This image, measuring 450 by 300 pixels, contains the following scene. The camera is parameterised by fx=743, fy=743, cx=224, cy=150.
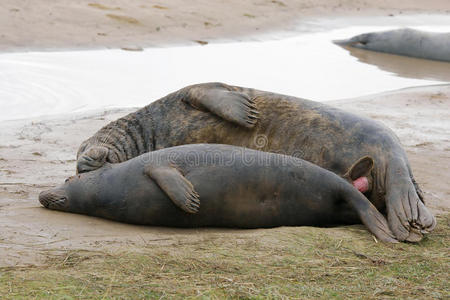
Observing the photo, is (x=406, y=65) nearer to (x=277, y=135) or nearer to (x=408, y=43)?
(x=408, y=43)

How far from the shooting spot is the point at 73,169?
665 cm

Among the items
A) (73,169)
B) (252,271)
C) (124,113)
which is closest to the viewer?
(252,271)

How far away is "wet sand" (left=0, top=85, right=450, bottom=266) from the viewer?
449 centimetres

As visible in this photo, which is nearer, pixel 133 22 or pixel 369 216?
pixel 369 216

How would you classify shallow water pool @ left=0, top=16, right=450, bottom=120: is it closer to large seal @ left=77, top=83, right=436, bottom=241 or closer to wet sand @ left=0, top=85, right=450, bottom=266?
wet sand @ left=0, top=85, right=450, bottom=266

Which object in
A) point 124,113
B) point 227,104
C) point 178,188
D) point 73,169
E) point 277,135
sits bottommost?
point 73,169

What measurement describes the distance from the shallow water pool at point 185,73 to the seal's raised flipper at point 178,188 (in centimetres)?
410

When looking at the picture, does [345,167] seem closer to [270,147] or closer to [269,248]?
[270,147]

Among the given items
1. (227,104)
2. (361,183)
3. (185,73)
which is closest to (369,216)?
(361,183)


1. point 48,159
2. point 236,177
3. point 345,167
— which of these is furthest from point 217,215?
point 48,159

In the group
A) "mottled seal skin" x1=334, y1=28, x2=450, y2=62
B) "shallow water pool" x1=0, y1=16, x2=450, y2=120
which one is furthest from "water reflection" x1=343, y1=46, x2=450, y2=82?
"mottled seal skin" x1=334, y1=28, x2=450, y2=62

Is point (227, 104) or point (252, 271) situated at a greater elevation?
point (227, 104)

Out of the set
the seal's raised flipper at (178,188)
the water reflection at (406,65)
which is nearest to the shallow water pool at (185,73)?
the water reflection at (406,65)

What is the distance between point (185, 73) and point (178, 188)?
656 centimetres
